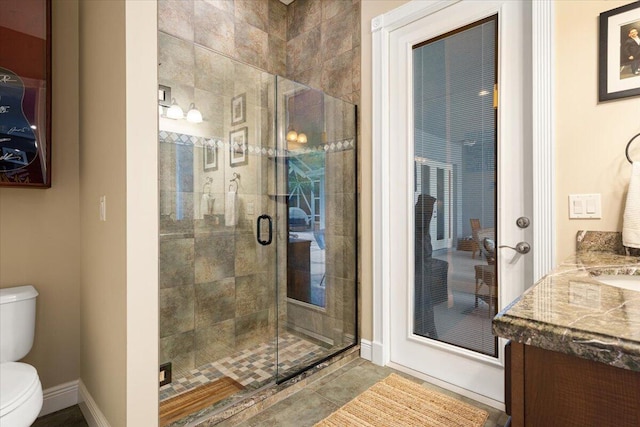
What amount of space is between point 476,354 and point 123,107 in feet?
7.45

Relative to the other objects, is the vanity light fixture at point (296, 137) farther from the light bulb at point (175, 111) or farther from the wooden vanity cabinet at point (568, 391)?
the wooden vanity cabinet at point (568, 391)

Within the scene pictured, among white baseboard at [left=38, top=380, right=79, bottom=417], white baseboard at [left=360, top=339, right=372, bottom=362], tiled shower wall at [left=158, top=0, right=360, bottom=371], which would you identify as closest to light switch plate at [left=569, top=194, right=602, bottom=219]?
tiled shower wall at [left=158, top=0, right=360, bottom=371]

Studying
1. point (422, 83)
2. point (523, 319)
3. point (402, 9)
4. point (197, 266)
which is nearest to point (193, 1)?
point (402, 9)

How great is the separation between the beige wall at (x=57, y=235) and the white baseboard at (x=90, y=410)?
5.9 inches

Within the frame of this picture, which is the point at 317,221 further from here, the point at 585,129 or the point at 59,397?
the point at 59,397

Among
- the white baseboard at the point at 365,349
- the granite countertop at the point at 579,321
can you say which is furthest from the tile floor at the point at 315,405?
the granite countertop at the point at 579,321

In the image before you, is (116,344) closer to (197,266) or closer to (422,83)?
(197,266)

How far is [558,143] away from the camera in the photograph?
170cm

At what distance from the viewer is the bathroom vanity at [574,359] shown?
1.84 ft

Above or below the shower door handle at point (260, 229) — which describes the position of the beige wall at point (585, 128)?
above

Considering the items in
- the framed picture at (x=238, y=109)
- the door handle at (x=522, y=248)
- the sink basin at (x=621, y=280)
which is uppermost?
the framed picture at (x=238, y=109)

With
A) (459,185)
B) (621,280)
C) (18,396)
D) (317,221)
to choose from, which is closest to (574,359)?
(621,280)

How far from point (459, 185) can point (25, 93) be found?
8.29ft

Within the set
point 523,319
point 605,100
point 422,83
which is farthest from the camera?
point 422,83
